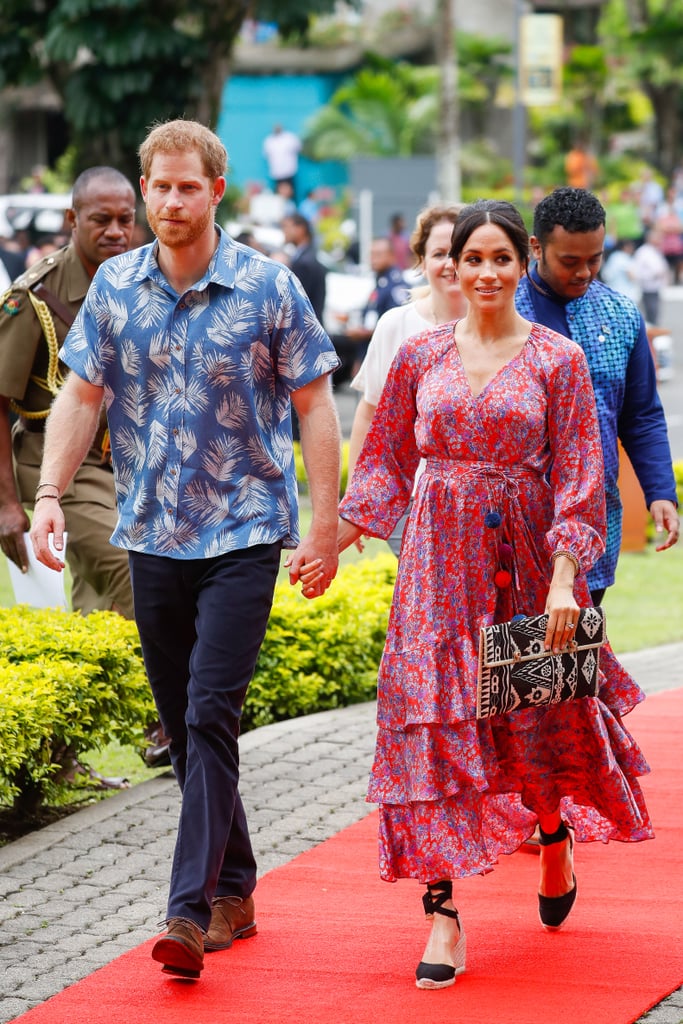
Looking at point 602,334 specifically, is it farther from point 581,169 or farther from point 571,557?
point 581,169

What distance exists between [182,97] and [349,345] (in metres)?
5.26

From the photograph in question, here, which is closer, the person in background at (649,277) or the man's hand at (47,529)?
the man's hand at (47,529)

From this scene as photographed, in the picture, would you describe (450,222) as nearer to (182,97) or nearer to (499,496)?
(499,496)

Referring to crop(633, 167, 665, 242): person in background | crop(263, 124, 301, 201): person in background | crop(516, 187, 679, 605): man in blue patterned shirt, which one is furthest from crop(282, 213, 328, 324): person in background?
crop(263, 124, 301, 201): person in background

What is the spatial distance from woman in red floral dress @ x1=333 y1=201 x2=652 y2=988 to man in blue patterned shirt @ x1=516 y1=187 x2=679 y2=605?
650 millimetres

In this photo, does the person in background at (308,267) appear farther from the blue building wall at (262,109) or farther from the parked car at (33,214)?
the blue building wall at (262,109)

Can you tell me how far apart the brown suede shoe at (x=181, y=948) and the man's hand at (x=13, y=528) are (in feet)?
6.18

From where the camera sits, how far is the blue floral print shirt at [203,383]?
435 cm

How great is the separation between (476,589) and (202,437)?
31.7 inches

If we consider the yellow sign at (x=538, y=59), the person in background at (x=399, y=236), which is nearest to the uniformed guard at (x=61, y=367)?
the person in background at (x=399, y=236)

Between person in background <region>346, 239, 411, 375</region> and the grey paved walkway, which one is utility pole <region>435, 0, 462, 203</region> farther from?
the grey paved walkway

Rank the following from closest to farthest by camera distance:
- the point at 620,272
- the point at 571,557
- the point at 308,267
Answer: the point at 571,557 < the point at 308,267 < the point at 620,272

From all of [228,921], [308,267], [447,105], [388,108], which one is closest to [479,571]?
[228,921]

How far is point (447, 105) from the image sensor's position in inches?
1083
